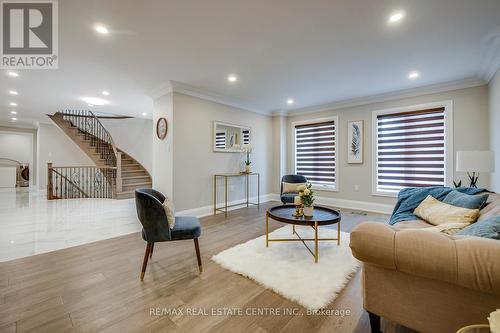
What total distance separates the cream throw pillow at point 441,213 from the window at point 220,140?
3.76m

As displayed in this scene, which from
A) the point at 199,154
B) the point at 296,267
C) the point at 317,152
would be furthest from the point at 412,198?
the point at 199,154

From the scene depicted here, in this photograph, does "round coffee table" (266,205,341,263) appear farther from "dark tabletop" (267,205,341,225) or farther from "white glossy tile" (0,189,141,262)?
"white glossy tile" (0,189,141,262)

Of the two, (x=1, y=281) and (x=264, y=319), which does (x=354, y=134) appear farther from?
(x=1, y=281)

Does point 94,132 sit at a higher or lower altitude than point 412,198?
higher

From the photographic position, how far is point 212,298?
1.85m

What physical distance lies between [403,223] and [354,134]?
3.16m

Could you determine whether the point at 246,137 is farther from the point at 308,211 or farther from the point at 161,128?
the point at 308,211

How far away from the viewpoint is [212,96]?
473cm

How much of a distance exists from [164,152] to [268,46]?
9.28 ft

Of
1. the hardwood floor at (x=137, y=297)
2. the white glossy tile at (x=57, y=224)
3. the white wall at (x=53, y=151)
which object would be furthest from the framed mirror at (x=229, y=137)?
the white wall at (x=53, y=151)

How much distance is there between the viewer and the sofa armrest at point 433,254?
100 cm

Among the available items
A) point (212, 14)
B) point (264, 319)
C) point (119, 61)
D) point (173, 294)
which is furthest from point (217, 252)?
point (119, 61)

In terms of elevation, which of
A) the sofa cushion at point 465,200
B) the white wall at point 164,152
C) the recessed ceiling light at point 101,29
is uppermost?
the recessed ceiling light at point 101,29

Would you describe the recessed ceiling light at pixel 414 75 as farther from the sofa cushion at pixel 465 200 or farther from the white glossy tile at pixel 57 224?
the white glossy tile at pixel 57 224
